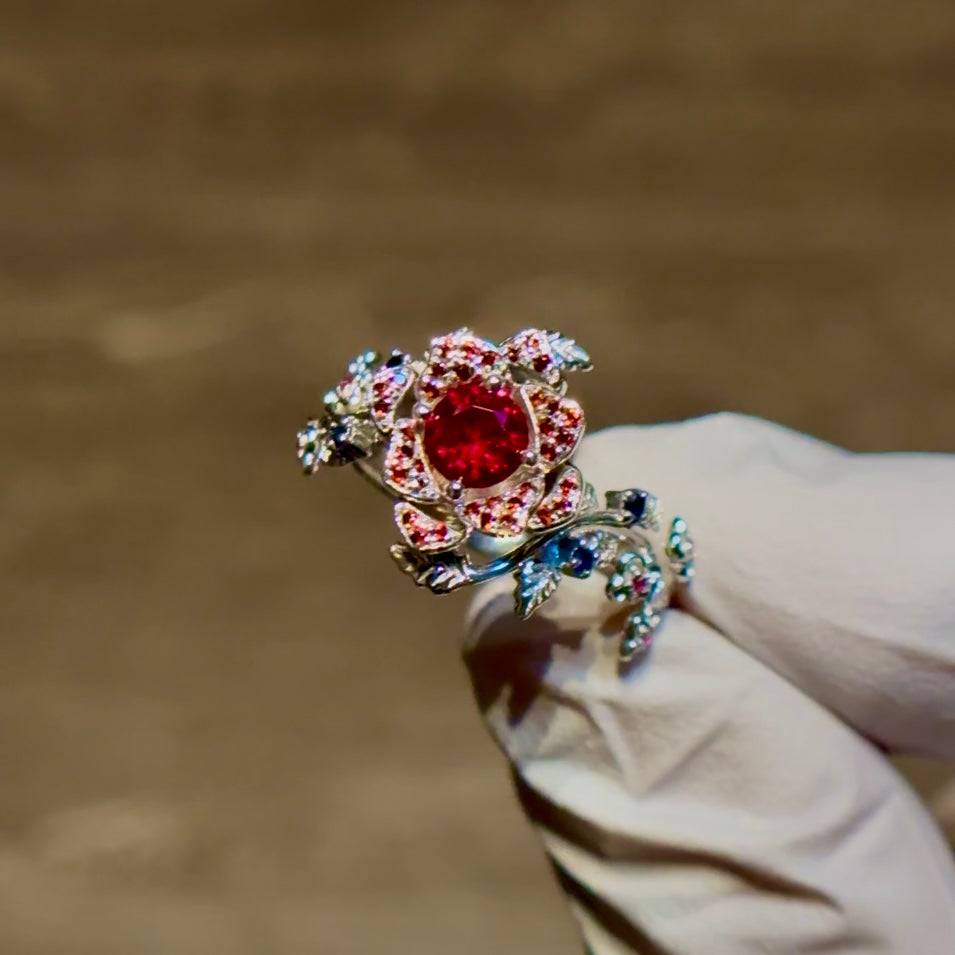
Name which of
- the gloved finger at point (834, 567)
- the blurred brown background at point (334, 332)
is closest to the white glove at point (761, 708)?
the gloved finger at point (834, 567)

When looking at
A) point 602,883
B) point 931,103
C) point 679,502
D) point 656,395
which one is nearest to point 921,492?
point 679,502

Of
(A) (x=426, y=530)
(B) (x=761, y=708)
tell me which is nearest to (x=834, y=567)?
(B) (x=761, y=708)

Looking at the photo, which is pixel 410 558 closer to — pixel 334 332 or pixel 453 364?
pixel 453 364

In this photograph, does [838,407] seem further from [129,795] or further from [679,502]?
[129,795]

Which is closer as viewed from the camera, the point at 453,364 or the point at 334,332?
the point at 453,364

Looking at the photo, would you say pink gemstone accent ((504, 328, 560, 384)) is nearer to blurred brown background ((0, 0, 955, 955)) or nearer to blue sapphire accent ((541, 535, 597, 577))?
blue sapphire accent ((541, 535, 597, 577))

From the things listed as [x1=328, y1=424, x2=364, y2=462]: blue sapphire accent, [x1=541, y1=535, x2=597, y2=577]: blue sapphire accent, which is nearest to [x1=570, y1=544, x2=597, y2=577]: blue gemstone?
[x1=541, y1=535, x2=597, y2=577]: blue sapphire accent

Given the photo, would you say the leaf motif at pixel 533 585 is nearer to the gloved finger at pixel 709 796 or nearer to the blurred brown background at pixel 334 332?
the gloved finger at pixel 709 796
